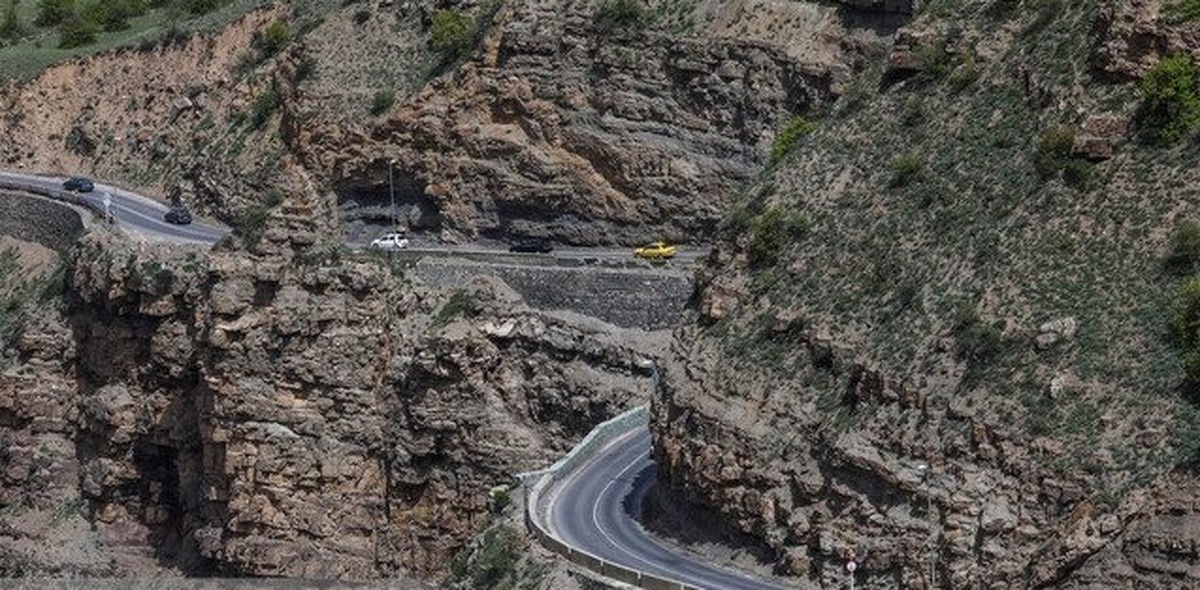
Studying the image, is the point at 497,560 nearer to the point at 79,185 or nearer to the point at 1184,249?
the point at 1184,249

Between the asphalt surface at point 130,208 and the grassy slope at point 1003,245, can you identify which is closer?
the grassy slope at point 1003,245

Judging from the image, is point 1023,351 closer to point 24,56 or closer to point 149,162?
point 149,162

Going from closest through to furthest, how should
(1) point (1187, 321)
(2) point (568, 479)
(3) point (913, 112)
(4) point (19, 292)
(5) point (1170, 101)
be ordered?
(1) point (1187, 321) → (5) point (1170, 101) → (3) point (913, 112) → (2) point (568, 479) → (4) point (19, 292)

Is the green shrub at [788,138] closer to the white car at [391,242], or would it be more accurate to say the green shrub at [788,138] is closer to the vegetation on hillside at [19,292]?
the white car at [391,242]

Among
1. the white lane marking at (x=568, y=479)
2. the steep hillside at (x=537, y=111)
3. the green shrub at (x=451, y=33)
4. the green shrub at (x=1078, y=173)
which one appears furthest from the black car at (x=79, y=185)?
the green shrub at (x=1078, y=173)

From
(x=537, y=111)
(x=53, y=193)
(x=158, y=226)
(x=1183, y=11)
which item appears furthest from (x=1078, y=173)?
(x=53, y=193)

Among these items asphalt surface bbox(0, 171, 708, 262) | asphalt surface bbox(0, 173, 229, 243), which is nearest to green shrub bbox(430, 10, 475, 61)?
asphalt surface bbox(0, 171, 708, 262)
